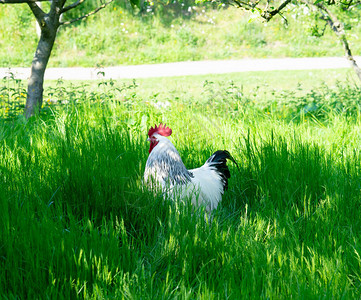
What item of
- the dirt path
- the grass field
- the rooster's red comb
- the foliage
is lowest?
the grass field

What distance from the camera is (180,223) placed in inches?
86.6

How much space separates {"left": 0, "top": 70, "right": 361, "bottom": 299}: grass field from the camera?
1809mm

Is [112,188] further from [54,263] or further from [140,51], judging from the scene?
[140,51]

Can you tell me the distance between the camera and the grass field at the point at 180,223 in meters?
1.81

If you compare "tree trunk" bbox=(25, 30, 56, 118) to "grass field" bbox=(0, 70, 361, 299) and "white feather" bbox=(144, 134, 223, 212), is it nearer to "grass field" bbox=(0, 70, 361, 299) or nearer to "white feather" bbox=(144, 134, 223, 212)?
"grass field" bbox=(0, 70, 361, 299)

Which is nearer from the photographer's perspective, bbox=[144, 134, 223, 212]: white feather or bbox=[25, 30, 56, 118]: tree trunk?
bbox=[144, 134, 223, 212]: white feather

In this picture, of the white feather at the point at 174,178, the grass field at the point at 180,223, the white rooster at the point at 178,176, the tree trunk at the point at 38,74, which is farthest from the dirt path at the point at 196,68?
the white feather at the point at 174,178

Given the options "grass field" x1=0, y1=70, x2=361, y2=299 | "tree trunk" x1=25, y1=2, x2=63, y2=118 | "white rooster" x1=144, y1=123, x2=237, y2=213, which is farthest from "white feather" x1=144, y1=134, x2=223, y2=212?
"tree trunk" x1=25, y1=2, x2=63, y2=118

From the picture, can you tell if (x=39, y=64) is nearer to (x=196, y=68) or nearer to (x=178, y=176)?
(x=178, y=176)

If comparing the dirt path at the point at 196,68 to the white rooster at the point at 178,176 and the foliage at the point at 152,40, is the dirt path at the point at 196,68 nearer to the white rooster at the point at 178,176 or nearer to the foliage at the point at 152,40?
the foliage at the point at 152,40

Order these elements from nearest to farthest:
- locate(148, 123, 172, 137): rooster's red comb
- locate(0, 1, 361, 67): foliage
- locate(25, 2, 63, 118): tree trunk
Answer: locate(148, 123, 172, 137): rooster's red comb
locate(25, 2, 63, 118): tree trunk
locate(0, 1, 361, 67): foliage

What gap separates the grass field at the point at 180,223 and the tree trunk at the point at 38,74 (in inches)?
46.1

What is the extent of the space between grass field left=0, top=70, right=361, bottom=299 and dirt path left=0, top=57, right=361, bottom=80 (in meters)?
7.02

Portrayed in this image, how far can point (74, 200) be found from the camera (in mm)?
2611
